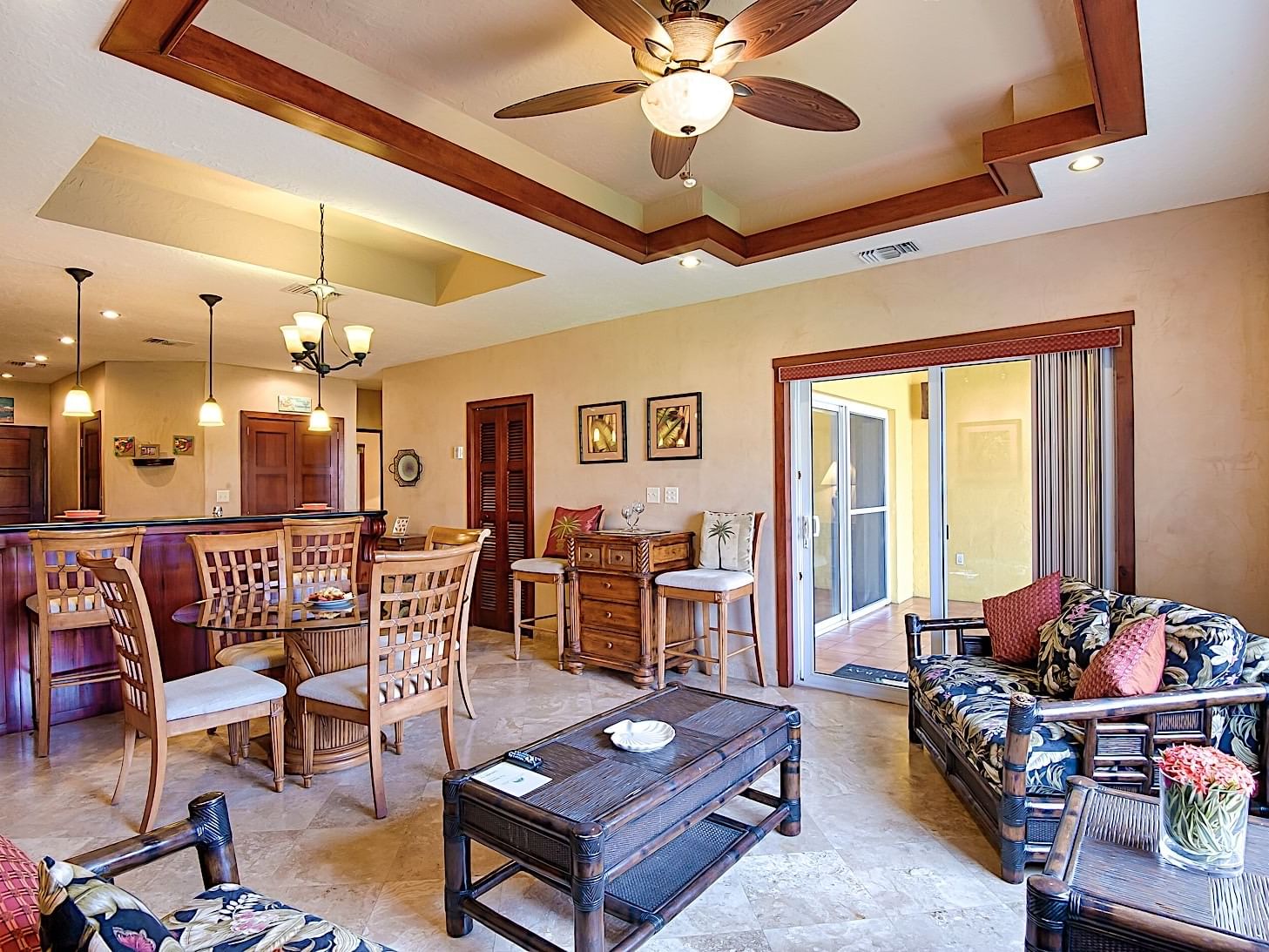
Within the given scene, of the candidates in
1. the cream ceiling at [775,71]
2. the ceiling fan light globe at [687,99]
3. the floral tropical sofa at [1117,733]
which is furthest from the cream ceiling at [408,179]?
Answer: the floral tropical sofa at [1117,733]

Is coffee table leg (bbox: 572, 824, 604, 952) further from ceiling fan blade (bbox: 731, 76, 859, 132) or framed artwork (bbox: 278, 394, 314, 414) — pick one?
framed artwork (bbox: 278, 394, 314, 414)

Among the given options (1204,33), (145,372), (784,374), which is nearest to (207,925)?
(1204,33)

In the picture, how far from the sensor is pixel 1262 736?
2.22 metres

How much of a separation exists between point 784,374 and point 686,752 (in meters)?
2.89

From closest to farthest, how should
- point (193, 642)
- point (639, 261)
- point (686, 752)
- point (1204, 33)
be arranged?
point (1204, 33)
point (686, 752)
point (639, 261)
point (193, 642)

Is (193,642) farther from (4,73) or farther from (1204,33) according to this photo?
(1204,33)

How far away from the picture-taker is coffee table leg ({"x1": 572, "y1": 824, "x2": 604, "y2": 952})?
1.73 m

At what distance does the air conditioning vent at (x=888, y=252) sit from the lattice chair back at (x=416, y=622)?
8.69ft

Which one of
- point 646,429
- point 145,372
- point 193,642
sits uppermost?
point 145,372

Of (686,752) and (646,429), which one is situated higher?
(646,429)

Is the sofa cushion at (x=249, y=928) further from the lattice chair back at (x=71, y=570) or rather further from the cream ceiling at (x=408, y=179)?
the lattice chair back at (x=71, y=570)

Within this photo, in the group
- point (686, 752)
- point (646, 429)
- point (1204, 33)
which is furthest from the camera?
point (646, 429)

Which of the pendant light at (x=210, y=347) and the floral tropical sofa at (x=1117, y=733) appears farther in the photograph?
the pendant light at (x=210, y=347)

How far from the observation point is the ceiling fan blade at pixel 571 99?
6.99 ft
